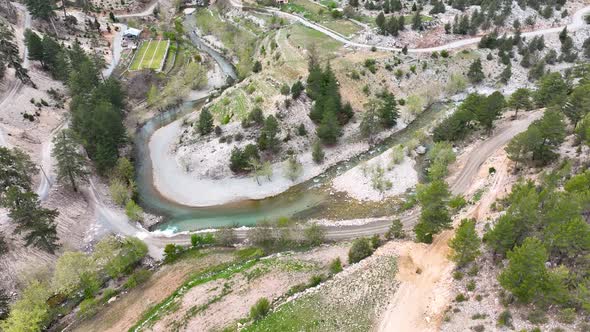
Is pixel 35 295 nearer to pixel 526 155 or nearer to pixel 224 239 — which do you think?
pixel 224 239

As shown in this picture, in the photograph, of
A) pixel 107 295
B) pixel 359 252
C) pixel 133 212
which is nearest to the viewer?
pixel 359 252

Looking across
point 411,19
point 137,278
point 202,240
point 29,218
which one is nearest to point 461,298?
point 202,240

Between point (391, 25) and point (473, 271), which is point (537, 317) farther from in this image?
point (391, 25)

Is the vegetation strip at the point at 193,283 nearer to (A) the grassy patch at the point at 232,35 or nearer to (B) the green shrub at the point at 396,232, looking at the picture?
(B) the green shrub at the point at 396,232

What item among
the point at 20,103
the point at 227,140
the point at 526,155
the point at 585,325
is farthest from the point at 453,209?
the point at 20,103

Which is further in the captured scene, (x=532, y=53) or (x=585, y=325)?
(x=532, y=53)

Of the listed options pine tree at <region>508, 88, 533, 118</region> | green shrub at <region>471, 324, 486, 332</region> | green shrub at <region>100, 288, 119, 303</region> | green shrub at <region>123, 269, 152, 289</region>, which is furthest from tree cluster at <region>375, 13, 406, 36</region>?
green shrub at <region>100, 288, 119, 303</region>
